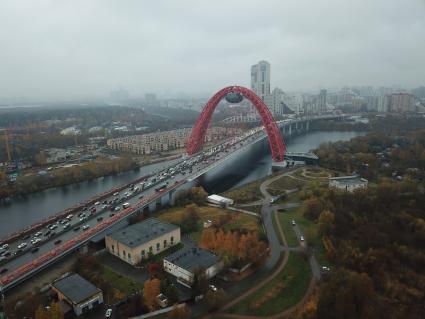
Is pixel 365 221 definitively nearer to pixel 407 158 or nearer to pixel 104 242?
pixel 104 242

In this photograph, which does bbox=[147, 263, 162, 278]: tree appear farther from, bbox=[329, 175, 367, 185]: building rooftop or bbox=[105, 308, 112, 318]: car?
bbox=[329, 175, 367, 185]: building rooftop

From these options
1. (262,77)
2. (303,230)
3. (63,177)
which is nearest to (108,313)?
(303,230)

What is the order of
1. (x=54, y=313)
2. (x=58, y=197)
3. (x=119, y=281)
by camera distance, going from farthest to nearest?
(x=58, y=197), (x=119, y=281), (x=54, y=313)

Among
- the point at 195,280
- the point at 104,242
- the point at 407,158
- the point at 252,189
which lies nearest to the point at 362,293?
the point at 195,280

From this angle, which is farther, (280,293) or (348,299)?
(280,293)

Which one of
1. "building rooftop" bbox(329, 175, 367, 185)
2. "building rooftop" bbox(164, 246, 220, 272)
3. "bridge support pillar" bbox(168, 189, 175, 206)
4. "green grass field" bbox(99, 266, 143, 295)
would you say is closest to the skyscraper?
"building rooftop" bbox(329, 175, 367, 185)

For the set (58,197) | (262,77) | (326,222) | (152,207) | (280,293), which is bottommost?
(58,197)

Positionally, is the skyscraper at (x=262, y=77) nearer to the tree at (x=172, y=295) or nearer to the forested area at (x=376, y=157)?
the forested area at (x=376, y=157)

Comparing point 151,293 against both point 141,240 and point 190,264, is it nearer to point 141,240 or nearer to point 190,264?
point 190,264
